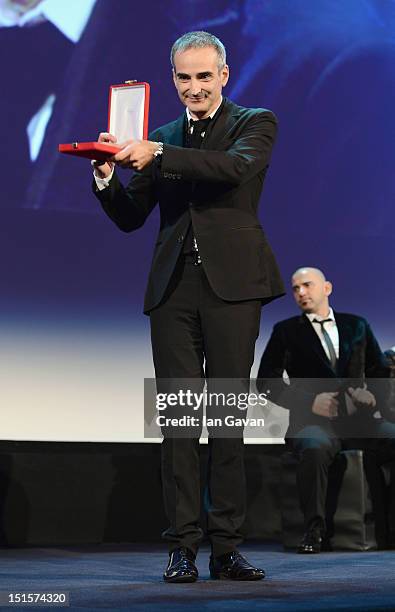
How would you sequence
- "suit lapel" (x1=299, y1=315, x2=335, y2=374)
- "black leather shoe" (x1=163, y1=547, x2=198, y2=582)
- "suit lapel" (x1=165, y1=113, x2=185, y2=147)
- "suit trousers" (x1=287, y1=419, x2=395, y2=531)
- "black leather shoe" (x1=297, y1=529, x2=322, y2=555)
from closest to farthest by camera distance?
"black leather shoe" (x1=163, y1=547, x2=198, y2=582)
"suit lapel" (x1=165, y1=113, x2=185, y2=147)
"black leather shoe" (x1=297, y1=529, x2=322, y2=555)
"suit trousers" (x1=287, y1=419, x2=395, y2=531)
"suit lapel" (x1=299, y1=315, x2=335, y2=374)

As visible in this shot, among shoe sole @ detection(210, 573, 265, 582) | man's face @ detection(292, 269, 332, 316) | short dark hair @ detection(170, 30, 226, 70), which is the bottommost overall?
shoe sole @ detection(210, 573, 265, 582)

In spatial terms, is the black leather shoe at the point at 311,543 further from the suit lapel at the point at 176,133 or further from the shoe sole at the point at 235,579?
the suit lapel at the point at 176,133

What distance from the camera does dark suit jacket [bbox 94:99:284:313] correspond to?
2.51 m

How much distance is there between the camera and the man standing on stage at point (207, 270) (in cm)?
248

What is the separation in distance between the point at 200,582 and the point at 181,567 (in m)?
0.06

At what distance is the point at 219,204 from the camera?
102 inches

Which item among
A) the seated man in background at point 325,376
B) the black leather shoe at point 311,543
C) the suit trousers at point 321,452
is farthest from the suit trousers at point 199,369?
the seated man in background at point 325,376

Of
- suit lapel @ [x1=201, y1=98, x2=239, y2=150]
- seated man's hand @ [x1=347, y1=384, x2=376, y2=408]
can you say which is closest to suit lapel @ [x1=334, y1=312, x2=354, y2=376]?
seated man's hand @ [x1=347, y1=384, x2=376, y2=408]

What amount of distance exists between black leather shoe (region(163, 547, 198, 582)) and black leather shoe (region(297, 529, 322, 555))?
4.40ft

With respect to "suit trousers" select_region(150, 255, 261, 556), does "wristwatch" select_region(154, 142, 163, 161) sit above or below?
above

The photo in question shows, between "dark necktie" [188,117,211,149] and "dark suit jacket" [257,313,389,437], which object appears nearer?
"dark necktie" [188,117,211,149]

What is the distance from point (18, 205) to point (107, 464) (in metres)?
1.13

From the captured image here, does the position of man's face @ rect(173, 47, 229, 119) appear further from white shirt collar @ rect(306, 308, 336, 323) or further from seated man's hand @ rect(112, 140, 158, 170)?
white shirt collar @ rect(306, 308, 336, 323)

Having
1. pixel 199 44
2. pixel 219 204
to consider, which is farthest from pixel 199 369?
pixel 199 44
